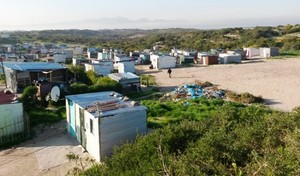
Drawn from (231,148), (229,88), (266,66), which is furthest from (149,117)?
(266,66)

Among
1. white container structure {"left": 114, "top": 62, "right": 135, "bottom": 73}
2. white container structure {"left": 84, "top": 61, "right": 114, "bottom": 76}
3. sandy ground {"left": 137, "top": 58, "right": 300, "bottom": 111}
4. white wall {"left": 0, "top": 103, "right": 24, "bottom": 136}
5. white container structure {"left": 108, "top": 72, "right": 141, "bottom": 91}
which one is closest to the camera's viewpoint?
white wall {"left": 0, "top": 103, "right": 24, "bottom": 136}

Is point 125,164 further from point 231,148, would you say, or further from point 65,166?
point 65,166

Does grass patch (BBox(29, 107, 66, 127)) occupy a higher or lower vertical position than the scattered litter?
lower

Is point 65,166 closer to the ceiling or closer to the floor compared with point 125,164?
closer to the floor

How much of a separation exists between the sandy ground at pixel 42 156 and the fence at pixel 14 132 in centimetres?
54

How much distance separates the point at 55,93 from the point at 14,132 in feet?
18.5

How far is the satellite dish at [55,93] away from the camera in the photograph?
66.5ft

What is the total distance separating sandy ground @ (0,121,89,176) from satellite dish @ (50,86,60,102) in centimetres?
478

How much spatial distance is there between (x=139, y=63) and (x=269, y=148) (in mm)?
40559

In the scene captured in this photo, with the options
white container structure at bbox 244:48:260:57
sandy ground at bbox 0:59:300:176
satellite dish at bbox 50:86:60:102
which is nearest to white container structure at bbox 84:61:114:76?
sandy ground at bbox 0:59:300:176

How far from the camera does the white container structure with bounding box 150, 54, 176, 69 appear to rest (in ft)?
137

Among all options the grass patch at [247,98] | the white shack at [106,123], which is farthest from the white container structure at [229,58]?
the white shack at [106,123]

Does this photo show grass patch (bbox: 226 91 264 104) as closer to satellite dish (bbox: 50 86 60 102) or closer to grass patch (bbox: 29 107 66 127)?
grass patch (bbox: 29 107 66 127)

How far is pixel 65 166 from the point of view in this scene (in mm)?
11812
